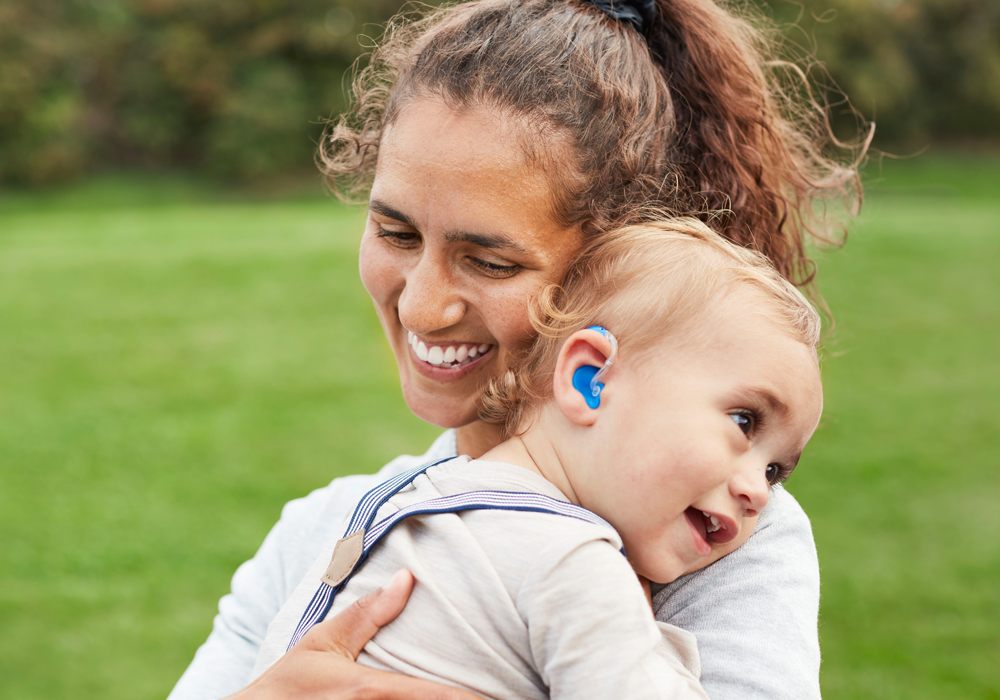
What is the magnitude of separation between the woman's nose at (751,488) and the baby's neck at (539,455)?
0.24 m

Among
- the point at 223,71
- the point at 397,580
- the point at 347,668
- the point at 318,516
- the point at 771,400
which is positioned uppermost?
the point at 771,400

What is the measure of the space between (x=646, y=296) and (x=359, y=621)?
64 centimetres

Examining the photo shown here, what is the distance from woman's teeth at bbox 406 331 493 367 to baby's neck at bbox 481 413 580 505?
0.77 feet

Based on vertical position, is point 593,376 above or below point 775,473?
above

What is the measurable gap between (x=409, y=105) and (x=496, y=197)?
270mm

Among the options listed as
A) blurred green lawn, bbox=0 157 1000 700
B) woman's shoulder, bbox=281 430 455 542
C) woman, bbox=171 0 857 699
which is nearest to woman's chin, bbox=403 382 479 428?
woman, bbox=171 0 857 699

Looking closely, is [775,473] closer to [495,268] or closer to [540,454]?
[540,454]

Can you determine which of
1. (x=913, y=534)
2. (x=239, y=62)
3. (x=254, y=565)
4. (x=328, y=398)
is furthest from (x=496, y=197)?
(x=239, y=62)

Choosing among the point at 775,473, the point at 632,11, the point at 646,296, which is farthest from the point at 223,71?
the point at 775,473

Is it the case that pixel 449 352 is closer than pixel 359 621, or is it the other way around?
pixel 359 621

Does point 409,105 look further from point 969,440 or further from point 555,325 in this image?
point 969,440

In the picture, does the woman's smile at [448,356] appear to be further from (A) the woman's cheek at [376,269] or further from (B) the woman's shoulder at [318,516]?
(B) the woman's shoulder at [318,516]

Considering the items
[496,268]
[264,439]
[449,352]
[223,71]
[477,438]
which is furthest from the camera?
[223,71]

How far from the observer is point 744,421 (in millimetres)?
1299
